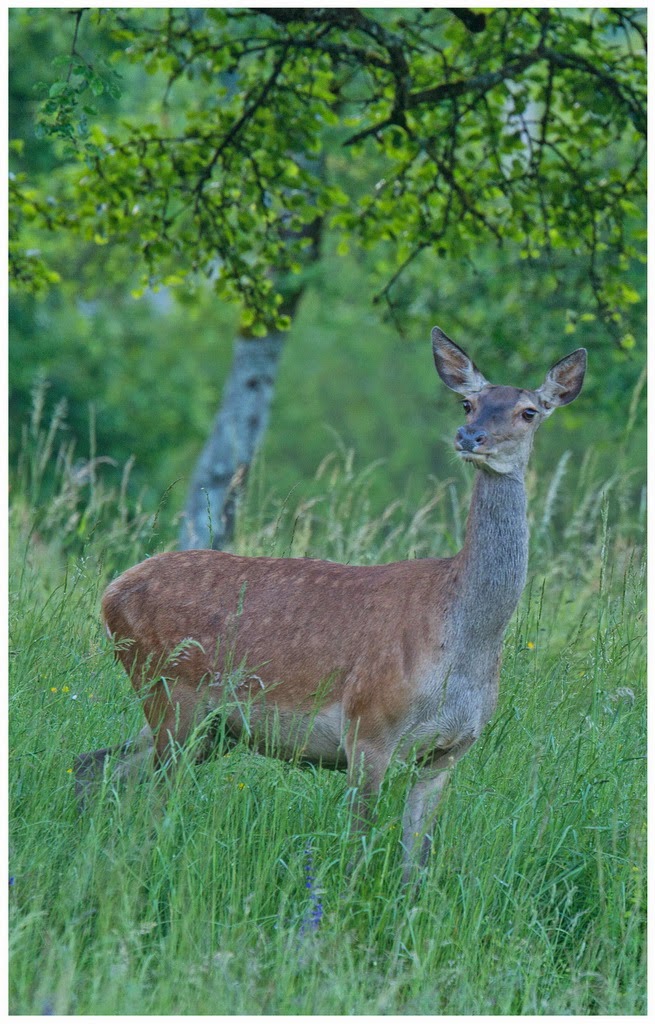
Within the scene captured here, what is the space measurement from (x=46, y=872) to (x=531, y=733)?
2.09 meters

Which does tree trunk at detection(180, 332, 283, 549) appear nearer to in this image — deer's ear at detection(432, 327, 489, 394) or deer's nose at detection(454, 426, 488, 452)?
deer's ear at detection(432, 327, 489, 394)

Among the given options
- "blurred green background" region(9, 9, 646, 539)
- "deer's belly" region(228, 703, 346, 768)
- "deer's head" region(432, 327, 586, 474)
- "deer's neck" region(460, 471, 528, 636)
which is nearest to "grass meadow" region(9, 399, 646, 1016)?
"deer's belly" region(228, 703, 346, 768)

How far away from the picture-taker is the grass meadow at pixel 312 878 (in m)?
4.15

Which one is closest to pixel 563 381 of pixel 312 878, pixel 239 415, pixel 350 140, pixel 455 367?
pixel 455 367

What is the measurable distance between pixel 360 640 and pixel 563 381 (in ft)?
4.39

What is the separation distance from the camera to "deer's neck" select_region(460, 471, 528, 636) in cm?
498

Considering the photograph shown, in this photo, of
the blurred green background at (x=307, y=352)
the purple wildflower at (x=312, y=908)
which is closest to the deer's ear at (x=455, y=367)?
the blurred green background at (x=307, y=352)

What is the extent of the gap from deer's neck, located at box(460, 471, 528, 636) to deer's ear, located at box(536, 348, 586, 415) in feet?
1.44

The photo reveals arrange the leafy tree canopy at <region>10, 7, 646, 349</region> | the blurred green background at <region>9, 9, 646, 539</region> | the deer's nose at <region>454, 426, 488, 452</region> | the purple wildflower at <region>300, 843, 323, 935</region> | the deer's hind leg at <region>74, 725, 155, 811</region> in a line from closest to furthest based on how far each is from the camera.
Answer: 1. the purple wildflower at <region>300, 843, 323, 935</region>
2. the deer's nose at <region>454, 426, 488, 452</region>
3. the deer's hind leg at <region>74, 725, 155, 811</region>
4. the leafy tree canopy at <region>10, 7, 646, 349</region>
5. the blurred green background at <region>9, 9, 646, 539</region>

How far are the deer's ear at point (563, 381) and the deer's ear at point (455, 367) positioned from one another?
247mm

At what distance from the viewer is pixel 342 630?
16.9 feet

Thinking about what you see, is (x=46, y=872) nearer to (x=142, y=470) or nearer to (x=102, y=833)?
(x=102, y=833)

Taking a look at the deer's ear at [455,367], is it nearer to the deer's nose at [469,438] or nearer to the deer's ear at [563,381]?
the deer's ear at [563,381]

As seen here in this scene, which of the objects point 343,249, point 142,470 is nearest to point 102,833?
point 343,249
